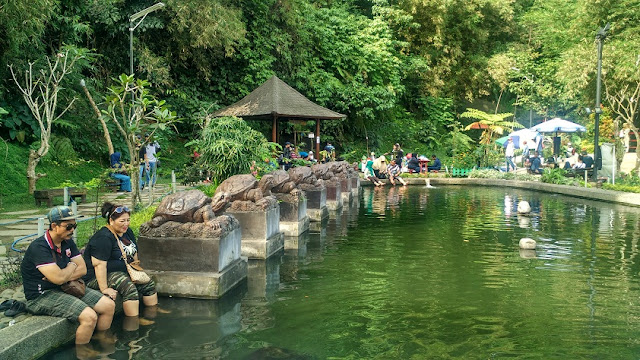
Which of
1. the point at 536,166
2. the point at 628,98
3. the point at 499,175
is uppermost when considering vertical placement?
the point at 628,98

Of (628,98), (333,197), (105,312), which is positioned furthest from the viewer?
(628,98)

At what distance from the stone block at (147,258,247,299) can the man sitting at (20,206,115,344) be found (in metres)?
1.86

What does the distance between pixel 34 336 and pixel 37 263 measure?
71 centimetres

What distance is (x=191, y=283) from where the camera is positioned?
336 inches

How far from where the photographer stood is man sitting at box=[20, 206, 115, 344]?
6.34 meters

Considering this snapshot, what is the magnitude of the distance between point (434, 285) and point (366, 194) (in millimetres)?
16164

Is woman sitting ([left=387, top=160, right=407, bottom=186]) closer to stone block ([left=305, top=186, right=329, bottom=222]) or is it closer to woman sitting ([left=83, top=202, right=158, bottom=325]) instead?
stone block ([left=305, top=186, right=329, bottom=222])

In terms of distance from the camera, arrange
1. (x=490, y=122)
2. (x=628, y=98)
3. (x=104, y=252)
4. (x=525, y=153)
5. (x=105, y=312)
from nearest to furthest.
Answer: (x=105, y=312) → (x=104, y=252) → (x=628, y=98) → (x=525, y=153) → (x=490, y=122)

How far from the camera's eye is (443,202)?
71.8 ft

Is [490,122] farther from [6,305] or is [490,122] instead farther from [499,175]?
[6,305]

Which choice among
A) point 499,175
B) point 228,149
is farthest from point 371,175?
point 228,149

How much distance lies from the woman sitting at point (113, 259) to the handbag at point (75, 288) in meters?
0.37

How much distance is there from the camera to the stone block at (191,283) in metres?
8.48

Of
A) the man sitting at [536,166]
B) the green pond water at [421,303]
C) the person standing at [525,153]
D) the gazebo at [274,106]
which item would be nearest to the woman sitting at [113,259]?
the green pond water at [421,303]
